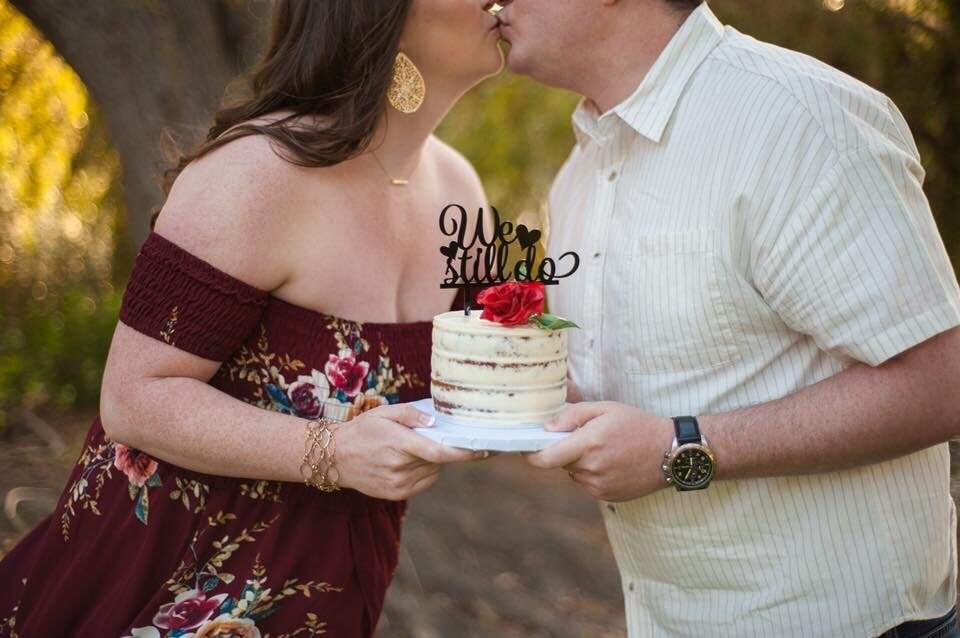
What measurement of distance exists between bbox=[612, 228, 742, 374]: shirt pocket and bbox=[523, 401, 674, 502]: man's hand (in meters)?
0.23

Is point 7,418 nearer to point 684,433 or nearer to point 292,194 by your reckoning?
point 292,194

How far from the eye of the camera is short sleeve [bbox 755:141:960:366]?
7.00 ft

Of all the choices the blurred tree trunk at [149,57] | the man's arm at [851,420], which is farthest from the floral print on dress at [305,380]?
the blurred tree trunk at [149,57]

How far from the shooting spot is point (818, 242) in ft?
7.12

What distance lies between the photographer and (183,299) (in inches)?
94.9

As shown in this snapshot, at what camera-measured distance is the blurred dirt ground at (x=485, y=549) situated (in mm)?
5328

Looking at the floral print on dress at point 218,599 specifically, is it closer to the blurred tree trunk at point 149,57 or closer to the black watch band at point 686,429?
the black watch band at point 686,429

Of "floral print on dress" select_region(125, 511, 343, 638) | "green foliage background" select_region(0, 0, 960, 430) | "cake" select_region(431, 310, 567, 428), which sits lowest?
"floral print on dress" select_region(125, 511, 343, 638)

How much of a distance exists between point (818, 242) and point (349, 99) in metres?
1.29

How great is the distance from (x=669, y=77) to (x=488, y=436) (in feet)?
3.54

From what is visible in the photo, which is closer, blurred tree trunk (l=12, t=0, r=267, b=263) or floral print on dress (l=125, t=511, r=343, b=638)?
floral print on dress (l=125, t=511, r=343, b=638)

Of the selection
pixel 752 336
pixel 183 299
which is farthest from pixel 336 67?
pixel 752 336

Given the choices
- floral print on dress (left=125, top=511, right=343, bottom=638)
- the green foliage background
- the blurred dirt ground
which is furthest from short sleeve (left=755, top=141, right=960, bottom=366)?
the blurred dirt ground

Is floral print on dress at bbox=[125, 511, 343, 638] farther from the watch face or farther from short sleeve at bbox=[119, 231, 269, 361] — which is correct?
the watch face
